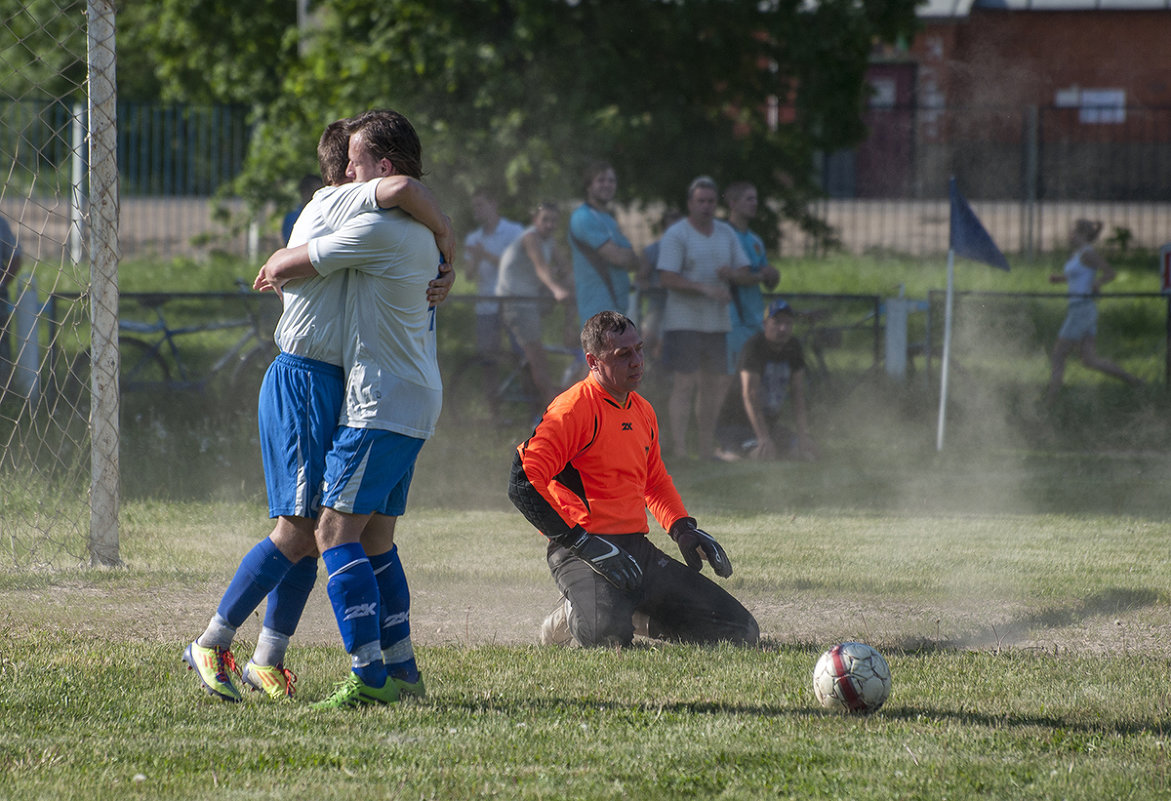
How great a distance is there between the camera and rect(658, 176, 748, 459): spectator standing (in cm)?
1025

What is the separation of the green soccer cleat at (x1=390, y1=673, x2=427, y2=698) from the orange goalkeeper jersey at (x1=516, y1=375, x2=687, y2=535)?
100 centimetres

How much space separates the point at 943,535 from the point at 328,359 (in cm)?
476

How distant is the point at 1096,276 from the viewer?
14.1 m

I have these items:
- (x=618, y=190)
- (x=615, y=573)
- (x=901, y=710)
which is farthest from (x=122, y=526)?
(x=618, y=190)

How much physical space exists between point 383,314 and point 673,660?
5.92ft

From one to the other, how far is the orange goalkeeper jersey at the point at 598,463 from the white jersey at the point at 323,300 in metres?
1.25

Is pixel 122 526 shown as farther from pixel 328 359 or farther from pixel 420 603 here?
pixel 328 359

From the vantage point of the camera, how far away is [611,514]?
17.5 ft

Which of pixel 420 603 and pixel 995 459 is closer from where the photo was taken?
pixel 420 603

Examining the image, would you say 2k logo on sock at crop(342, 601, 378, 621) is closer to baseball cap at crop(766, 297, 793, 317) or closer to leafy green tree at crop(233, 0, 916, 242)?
baseball cap at crop(766, 297, 793, 317)

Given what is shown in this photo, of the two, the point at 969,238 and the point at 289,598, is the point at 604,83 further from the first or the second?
the point at 289,598

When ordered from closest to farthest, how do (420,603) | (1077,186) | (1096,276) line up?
(420,603) → (1096,276) → (1077,186)

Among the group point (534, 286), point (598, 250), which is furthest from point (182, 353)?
point (598, 250)

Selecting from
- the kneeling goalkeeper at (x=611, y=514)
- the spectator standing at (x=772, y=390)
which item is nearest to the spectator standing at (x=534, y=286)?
the spectator standing at (x=772, y=390)
